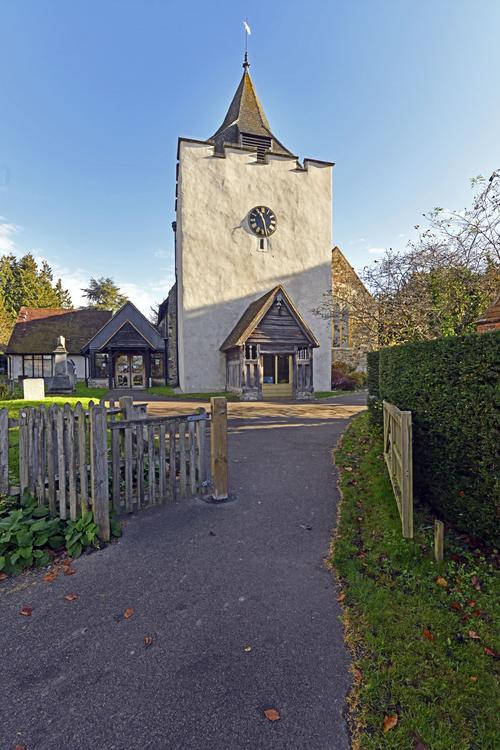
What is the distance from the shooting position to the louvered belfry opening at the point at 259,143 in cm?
2519

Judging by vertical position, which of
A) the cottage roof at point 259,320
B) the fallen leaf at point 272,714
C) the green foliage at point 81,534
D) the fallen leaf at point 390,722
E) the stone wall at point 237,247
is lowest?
the fallen leaf at point 390,722

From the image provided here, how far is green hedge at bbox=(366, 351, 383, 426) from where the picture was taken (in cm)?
881

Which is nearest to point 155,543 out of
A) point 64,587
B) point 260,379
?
point 64,587

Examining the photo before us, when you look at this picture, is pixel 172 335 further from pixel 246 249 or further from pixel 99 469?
pixel 99 469

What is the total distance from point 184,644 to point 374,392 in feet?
26.6

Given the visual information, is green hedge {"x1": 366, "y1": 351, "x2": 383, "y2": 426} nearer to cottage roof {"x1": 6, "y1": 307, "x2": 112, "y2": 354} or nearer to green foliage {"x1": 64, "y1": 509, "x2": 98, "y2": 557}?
green foliage {"x1": 64, "y1": 509, "x2": 98, "y2": 557}

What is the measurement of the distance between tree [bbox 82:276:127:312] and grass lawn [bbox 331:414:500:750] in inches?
2623

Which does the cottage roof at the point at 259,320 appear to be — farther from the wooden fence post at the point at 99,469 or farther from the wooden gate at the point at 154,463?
the wooden fence post at the point at 99,469

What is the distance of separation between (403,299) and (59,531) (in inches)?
475

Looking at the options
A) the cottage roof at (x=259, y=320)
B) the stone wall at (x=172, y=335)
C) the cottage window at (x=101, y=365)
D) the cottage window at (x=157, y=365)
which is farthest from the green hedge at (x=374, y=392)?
the cottage window at (x=101, y=365)

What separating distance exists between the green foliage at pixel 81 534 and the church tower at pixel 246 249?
1656 centimetres

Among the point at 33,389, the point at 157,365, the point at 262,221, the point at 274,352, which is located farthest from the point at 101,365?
the point at 274,352

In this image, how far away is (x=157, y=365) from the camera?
33.9 meters

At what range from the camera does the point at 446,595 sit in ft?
11.1
